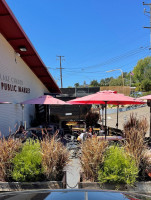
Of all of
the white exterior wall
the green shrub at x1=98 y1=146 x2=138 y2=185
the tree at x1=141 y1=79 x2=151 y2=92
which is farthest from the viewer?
the tree at x1=141 y1=79 x2=151 y2=92

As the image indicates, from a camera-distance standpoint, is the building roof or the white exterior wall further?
the white exterior wall

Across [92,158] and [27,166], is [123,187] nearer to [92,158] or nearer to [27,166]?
[92,158]

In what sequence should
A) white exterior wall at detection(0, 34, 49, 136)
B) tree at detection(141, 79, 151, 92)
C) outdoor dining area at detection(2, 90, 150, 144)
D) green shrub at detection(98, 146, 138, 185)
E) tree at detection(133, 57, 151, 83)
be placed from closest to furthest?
green shrub at detection(98, 146, 138, 185), outdoor dining area at detection(2, 90, 150, 144), white exterior wall at detection(0, 34, 49, 136), tree at detection(141, 79, 151, 92), tree at detection(133, 57, 151, 83)

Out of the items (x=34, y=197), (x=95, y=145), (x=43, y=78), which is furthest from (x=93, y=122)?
(x=34, y=197)

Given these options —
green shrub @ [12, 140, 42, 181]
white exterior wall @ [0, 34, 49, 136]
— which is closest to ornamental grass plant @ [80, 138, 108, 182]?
green shrub @ [12, 140, 42, 181]

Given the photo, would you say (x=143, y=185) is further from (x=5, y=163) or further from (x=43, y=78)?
(x=43, y=78)

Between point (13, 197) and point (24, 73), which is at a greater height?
point (24, 73)

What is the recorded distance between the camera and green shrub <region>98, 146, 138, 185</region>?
2.89 meters

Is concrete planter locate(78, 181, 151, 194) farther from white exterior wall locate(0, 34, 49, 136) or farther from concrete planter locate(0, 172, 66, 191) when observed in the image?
white exterior wall locate(0, 34, 49, 136)

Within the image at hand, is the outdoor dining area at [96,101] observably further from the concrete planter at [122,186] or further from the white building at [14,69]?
the concrete planter at [122,186]

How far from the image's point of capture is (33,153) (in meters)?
3.17

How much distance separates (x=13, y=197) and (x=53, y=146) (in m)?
1.62

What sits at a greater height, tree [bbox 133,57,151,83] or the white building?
tree [bbox 133,57,151,83]

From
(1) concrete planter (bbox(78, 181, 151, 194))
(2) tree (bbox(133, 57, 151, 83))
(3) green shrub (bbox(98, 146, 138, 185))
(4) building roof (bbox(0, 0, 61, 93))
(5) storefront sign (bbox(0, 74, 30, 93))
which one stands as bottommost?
(1) concrete planter (bbox(78, 181, 151, 194))
